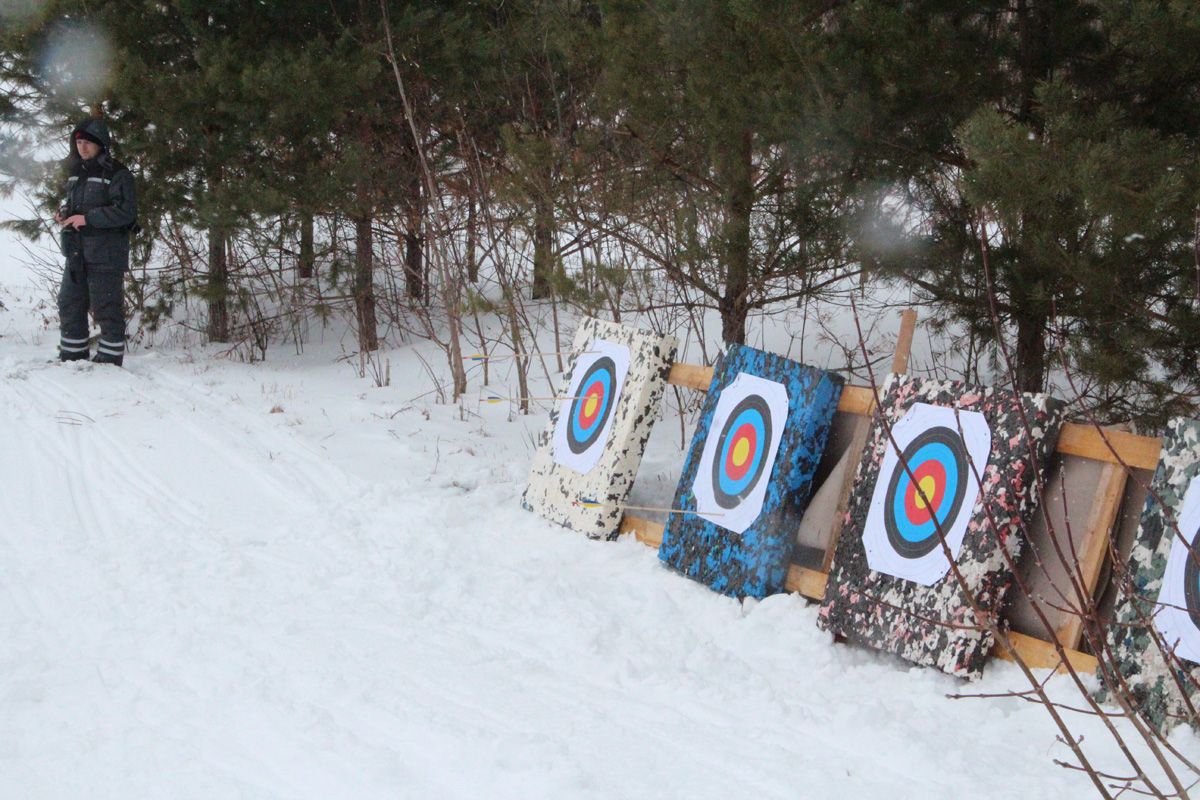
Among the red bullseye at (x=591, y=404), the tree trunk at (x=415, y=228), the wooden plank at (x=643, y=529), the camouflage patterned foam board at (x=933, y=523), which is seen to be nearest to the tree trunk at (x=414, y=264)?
the tree trunk at (x=415, y=228)

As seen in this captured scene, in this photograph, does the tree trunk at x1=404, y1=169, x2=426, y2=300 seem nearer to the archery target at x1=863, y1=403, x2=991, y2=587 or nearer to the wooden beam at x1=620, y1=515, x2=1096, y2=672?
the wooden beam at x1=620, y1=515, x2=1096, y2=672

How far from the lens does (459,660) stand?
3.76 meters

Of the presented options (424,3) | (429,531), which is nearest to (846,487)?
(429,531)

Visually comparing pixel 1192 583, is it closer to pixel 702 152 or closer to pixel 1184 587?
pixel 1184 587

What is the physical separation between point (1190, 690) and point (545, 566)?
8.45 ft

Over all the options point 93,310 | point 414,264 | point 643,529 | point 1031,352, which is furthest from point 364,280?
point 1031,352

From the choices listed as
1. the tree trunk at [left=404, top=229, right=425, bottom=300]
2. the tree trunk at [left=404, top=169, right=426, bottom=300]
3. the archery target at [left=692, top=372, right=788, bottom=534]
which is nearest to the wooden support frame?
the archery target at [left=692, top=372, right=788, bottom=534]

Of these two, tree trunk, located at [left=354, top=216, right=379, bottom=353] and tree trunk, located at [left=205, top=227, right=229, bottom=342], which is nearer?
tree trunk, located at [left=205, top=227, right=229, bottom=342]

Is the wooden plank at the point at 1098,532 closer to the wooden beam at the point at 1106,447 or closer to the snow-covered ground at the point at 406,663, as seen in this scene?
the wooden beam at the point at 1106,447

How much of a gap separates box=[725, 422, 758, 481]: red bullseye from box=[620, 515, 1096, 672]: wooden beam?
1.63 feet

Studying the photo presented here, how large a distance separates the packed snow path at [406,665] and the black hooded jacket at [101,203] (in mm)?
2815

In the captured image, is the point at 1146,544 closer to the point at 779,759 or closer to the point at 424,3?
the point at 779,759

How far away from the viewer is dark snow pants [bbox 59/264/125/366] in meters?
8.48

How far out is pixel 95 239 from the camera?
841 centimetres
